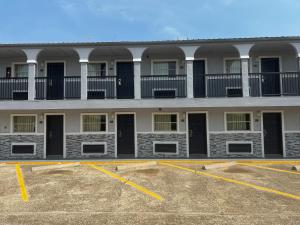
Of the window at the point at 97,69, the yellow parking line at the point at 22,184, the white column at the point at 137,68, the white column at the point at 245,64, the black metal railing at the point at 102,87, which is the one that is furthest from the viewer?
the window at the point at 97,69

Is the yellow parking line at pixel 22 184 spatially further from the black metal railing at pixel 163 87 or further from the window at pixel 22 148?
the black metal railing at pixel 163 87

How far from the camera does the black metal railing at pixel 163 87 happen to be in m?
12.9

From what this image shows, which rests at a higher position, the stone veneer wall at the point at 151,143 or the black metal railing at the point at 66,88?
the black metal railing at the point at 66,88

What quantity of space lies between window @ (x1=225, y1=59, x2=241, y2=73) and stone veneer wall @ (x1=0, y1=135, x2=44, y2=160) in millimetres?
11325

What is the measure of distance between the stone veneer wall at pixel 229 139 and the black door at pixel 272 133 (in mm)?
652

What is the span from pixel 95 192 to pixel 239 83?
32.6 feet

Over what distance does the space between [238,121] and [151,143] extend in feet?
16.2

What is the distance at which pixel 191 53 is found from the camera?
12055 mm

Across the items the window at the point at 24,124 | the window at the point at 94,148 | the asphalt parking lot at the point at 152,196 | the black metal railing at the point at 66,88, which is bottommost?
the asphalt parking lot at the point at 152,196

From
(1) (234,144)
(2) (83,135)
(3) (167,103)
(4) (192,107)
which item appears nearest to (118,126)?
(2) (83,135)

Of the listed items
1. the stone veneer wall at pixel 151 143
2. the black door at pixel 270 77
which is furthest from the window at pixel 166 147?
the black door at pixel 270 77

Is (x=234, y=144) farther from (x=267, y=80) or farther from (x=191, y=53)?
(x=191, y=53)

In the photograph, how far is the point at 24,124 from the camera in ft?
43.5

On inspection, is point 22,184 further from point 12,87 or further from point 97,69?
point 97,69
